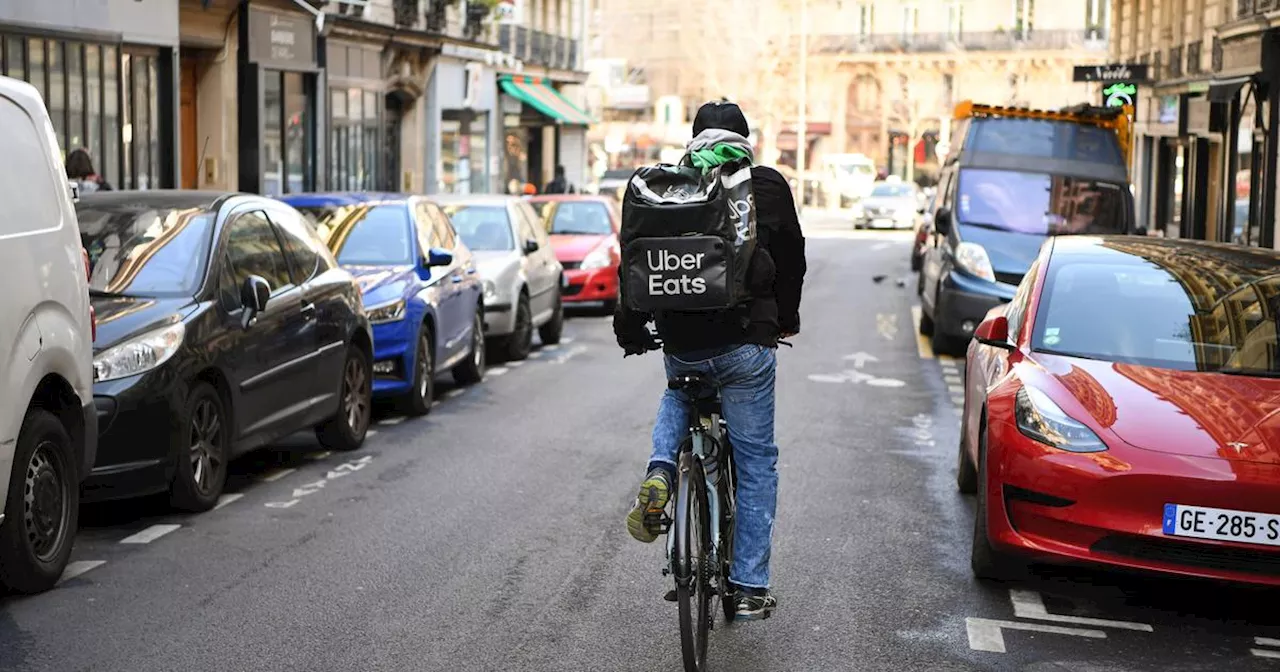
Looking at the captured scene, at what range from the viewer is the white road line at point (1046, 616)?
723cm

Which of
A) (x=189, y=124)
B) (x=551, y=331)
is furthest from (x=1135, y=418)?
(x=189, y=124)

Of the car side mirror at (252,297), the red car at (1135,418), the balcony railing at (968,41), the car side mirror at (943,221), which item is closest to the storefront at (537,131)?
the car side mirror at (943,221)

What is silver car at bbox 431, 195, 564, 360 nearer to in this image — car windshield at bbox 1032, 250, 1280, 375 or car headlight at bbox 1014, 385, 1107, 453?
car windshield at bbox 1032, 250, 1280, 375

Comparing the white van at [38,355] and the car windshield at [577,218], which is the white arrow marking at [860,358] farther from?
the white van at [38,355]

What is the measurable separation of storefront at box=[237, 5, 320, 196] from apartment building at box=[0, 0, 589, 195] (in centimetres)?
3

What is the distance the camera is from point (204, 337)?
370 inches

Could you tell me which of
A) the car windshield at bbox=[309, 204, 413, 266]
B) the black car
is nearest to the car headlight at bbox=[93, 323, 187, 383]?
the black car

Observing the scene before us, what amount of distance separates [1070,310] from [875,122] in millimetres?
81488

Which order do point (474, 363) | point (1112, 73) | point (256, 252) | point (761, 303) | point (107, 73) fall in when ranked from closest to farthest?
1. point (761, 303)
2. point (256, 252)
3. point (474, 363)
4. point (107, 73)
5. point (1112, 73)

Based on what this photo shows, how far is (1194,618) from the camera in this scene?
7422 mm

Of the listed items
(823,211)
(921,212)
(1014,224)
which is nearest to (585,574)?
(1014,224)

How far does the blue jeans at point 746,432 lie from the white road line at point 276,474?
460cm

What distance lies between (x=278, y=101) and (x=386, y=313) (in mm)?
17453

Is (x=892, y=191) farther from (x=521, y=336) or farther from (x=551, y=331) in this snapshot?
(x=521, y=336)
